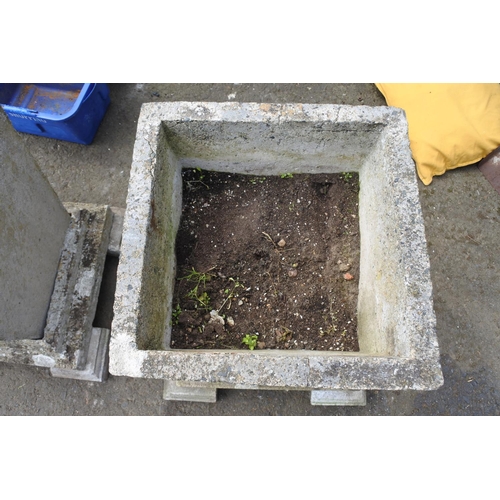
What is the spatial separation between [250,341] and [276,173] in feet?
3.32

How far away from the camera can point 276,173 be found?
2.37 metres

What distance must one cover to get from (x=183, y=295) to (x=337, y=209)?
103cm

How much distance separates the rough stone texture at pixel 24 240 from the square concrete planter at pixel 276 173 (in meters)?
0.64

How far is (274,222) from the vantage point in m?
2.31

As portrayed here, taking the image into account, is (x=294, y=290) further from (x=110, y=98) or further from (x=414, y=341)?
(x=110, y=98)

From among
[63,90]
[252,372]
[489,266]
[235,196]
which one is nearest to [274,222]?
[235,196]

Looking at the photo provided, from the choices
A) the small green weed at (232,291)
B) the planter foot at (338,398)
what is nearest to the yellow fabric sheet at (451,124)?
the planter foot at (338,398)

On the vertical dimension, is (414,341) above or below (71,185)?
below

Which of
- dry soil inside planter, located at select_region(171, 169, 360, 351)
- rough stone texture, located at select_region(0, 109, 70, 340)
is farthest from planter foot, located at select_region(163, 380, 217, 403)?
rough stone texture, located at select_region(0, 109, 70, 340)

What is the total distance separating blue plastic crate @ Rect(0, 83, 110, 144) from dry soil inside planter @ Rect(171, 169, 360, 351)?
121cm

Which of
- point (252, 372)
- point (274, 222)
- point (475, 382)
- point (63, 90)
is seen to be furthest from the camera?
point (63, 90)

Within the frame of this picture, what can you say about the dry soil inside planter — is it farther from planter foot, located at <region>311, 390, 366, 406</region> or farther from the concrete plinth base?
the concrete plinth base

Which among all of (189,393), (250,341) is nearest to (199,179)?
(250,341)

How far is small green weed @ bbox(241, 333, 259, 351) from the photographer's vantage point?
207cm
